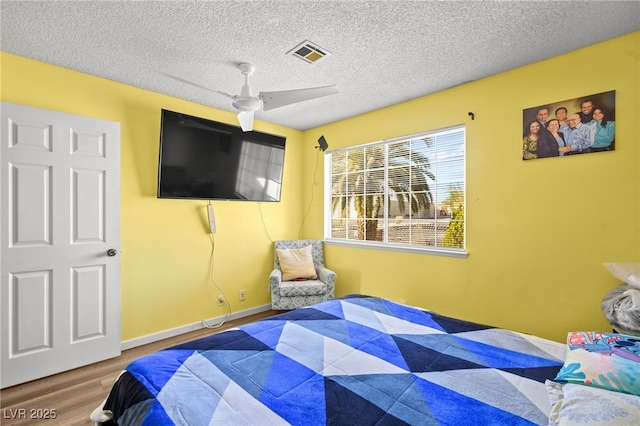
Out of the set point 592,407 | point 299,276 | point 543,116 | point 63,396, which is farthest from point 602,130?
point 63,396

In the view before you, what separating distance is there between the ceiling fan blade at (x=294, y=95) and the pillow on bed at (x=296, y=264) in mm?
2062

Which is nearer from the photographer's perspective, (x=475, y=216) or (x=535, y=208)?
(x=535, y=208)

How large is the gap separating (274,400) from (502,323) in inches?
92.6

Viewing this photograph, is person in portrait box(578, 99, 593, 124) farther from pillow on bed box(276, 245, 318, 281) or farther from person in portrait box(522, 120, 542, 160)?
pillow on bed box(276, 245, 318, 281)

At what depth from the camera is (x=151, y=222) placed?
3.12 meters

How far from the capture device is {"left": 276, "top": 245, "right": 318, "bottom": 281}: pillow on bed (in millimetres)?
3814

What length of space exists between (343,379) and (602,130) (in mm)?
2516

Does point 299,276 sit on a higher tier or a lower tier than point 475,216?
lower

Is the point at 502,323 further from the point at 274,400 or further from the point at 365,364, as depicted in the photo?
the point at 274,400

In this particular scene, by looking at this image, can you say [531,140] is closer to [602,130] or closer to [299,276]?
[602,130]

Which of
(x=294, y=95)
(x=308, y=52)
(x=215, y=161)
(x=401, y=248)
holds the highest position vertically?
(x=308, y=52)

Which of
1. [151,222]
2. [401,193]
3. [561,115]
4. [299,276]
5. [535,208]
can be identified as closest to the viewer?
[561,115]

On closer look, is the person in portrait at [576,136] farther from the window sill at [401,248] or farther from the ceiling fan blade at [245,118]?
the ceiling fan blade at [245,118]

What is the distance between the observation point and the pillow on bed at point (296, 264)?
150 inches
